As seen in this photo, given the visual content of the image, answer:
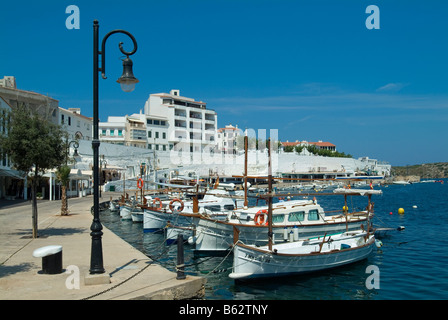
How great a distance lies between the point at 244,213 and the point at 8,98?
151 ft

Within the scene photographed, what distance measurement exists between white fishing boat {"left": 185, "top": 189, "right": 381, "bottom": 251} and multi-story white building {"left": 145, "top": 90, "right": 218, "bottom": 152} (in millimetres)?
67139

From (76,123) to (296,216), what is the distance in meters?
65.3

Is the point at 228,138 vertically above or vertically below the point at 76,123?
above

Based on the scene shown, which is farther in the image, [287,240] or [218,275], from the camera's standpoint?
[287,240]

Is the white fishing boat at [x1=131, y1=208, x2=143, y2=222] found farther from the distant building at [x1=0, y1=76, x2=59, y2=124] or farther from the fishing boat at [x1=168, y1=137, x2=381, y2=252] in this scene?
the distant building at [x1=0, y1=76, x2=59, y2=124]

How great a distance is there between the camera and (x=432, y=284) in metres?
15.5

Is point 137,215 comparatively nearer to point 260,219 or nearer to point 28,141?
point 260,219

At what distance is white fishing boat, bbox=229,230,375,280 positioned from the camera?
558 inches

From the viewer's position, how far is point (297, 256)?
584 inches

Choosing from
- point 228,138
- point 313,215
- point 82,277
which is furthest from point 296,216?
point 228,138

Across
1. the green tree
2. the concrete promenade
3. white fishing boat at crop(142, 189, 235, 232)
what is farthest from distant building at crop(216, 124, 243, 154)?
the concrete promenade
